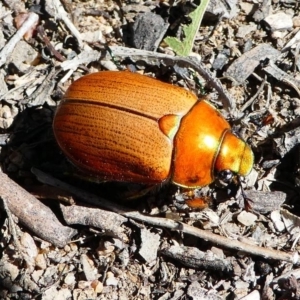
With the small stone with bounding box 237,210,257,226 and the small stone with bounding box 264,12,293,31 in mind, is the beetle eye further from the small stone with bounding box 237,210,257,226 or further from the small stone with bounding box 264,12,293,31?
the small stone with bounding box 264,12,293,31

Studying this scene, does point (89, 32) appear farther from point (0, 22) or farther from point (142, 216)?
point (142, 216)

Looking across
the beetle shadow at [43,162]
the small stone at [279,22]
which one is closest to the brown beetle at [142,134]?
the beetle shadow at [43,162]

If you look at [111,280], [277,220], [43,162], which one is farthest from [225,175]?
[43,162]

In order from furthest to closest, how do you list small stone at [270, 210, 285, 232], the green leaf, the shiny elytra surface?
1. the green leaf
2. small stone at [270, 210, 285, 232]
3. the shiny elytra surface

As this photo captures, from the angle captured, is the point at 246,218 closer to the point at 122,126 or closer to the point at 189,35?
the point at 122,126

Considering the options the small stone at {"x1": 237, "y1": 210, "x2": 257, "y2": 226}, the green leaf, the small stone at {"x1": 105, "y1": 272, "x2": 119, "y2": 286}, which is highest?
the green leaf

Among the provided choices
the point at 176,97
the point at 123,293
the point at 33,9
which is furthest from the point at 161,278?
the point at 33,9

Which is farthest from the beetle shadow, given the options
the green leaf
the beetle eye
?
the green leaf

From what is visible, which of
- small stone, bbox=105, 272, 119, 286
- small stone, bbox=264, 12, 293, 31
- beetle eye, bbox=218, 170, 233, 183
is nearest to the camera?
beetle eye, bbox=218, 170, 233, 183

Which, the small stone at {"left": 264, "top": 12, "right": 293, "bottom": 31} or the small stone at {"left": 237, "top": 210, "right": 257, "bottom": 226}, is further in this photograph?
the small stone at {"left": 264, "top": 12, "right": 293, "bottom": 31}
